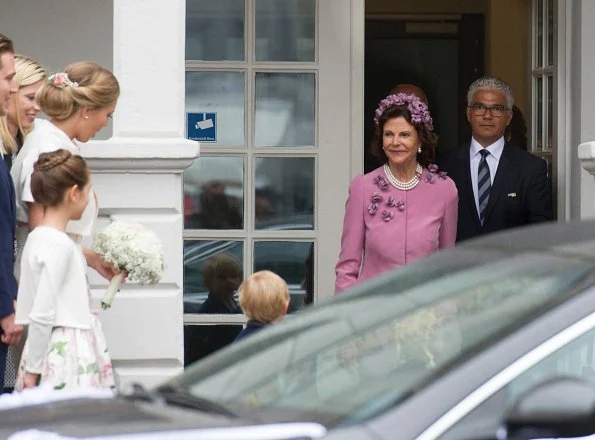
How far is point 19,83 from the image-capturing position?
6.29 meters

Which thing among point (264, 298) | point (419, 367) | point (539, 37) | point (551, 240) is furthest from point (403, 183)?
point (419, 367)

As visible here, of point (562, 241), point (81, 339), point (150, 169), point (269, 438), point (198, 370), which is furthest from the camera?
point (150, 169)

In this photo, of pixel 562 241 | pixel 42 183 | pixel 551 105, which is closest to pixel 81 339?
pixel 42 183

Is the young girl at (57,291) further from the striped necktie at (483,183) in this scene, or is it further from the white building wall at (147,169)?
the striped necktie at (483,183)

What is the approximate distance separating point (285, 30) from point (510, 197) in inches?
71.7

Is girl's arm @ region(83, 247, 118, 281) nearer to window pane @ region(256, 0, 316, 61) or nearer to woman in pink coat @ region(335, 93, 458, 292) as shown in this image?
woman in pink coat @ region(335, 93, 458, 292)

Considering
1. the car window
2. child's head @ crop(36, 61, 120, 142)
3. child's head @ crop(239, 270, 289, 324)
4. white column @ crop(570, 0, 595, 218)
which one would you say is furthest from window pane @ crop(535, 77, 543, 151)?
the car window

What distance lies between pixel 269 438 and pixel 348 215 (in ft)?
12.1

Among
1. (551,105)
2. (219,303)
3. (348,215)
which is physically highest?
(551,105)

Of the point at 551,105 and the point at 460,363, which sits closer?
the point at 460,363

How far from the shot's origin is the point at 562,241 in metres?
3.88

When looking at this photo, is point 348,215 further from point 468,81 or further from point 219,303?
point 468,81

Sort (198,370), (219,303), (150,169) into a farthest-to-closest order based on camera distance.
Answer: (219,303)
(150,169)
(198,370)

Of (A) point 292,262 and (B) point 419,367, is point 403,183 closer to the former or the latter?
(A) point 292,262
